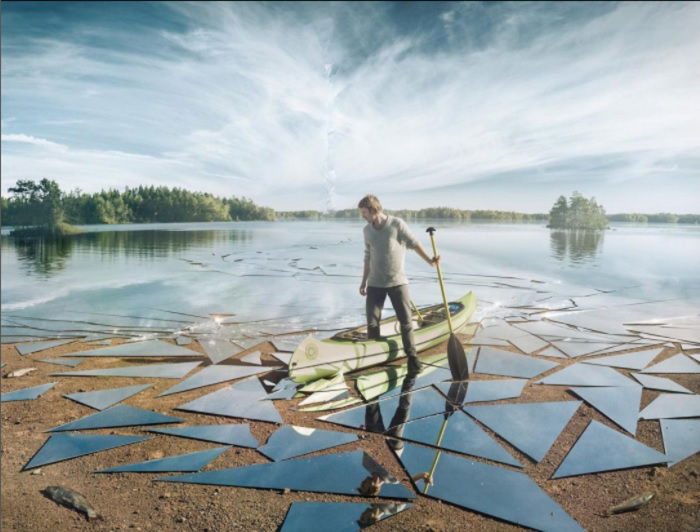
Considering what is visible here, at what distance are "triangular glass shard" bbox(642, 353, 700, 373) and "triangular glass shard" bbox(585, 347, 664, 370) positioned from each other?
0.13 metres

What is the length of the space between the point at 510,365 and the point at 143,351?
511 cm

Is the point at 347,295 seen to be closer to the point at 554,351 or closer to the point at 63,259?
→ the point at 554,351

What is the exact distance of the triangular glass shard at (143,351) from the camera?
5.76m

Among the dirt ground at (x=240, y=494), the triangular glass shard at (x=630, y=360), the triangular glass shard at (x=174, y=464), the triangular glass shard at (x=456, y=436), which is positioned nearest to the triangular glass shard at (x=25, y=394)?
the dirt ground at (x=240, y=494)

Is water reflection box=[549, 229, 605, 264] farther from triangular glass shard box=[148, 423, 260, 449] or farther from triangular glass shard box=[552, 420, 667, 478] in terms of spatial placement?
triangular glass shard box=[148, 423, 260, 449]

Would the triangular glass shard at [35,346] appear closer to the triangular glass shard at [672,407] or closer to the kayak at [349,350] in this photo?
the kayak at [349,350]

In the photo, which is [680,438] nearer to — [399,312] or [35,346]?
[399,312]

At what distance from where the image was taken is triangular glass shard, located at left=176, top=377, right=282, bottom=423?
12.8 feet

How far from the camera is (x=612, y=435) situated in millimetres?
3387

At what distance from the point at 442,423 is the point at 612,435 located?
1378 mm

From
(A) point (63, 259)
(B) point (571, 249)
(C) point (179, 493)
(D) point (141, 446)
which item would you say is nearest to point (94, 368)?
(D) point (141, 446)

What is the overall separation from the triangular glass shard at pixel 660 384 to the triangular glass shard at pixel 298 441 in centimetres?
326

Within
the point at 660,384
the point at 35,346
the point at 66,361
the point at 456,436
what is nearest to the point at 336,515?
the point at 456,436

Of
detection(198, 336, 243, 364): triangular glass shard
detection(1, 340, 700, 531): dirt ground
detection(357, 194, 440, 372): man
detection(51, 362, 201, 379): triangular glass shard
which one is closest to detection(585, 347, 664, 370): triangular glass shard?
detection(1, 340, 700, 531): dirt ground
